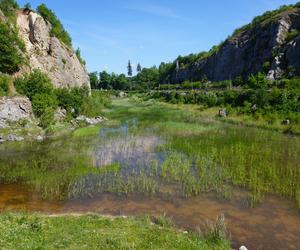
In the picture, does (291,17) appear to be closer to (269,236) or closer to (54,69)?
(54,69)

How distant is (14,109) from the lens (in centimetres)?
4412

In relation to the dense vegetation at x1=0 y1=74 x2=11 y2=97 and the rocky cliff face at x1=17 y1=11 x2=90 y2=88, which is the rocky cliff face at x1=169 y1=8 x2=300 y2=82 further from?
the dense vegetation at x1=0 y1=74 x2=11 y2=97

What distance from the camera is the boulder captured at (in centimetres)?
4278

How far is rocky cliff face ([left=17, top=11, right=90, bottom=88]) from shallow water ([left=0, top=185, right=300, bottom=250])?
43.7 metres

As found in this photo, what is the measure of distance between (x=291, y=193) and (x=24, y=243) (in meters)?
16.1

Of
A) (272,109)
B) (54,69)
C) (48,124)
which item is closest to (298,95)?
(272,109)

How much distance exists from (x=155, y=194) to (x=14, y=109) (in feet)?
97.4

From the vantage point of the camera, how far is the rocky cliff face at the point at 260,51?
241ft

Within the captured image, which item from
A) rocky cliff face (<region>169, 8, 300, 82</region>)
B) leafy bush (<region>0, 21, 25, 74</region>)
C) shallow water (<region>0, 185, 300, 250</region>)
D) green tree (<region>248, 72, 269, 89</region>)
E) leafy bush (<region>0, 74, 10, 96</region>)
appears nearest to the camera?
shallow water (<region>0, 185, 300, 250</region>)

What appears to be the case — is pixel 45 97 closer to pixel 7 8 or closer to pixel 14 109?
pixel 14 109

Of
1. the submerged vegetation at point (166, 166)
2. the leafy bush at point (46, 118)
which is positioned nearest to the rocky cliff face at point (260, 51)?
the submerged vegetation at point (166, 166)

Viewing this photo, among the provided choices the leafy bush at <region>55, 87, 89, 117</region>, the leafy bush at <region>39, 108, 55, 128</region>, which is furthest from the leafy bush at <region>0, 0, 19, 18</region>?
the leafy bush at <region>39, 108, 55, 128</region>

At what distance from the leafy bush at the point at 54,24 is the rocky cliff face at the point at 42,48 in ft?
9.67

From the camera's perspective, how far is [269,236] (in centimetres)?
1584
